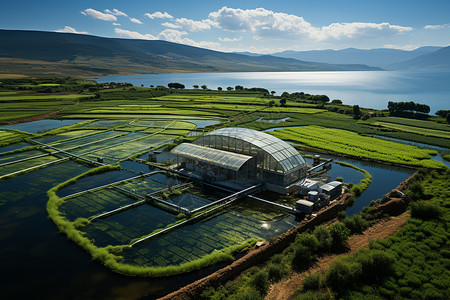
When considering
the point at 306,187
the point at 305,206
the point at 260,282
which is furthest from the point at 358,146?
the point at 260,282

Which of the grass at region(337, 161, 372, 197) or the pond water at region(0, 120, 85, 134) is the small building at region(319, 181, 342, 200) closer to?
the grass at region(337, 161, 372, 197)

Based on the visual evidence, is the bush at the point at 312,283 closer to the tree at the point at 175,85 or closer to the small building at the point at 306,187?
the small building at the point at 306,187

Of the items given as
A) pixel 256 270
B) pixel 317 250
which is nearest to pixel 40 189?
pixel 256 270

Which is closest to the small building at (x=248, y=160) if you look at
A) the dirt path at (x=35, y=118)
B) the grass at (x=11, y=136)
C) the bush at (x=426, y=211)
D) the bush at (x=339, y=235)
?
the bush at (x=339, y=235)

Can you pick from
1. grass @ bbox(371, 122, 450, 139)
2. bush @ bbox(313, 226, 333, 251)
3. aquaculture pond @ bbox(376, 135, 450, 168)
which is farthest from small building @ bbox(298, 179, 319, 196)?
grass @ bbox(371, 122, 450, 139)

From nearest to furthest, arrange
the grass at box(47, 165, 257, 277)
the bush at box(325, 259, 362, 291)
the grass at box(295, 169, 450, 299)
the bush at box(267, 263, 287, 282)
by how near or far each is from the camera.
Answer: the grass at box(295, 169, 450, 299), the bush at box(325, 259, 362, 291), the bush at box(267, 263, 287, 282), the grass at box(47, 165, 257, 277)

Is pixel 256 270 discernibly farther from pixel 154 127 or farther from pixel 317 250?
pixel 154 127
